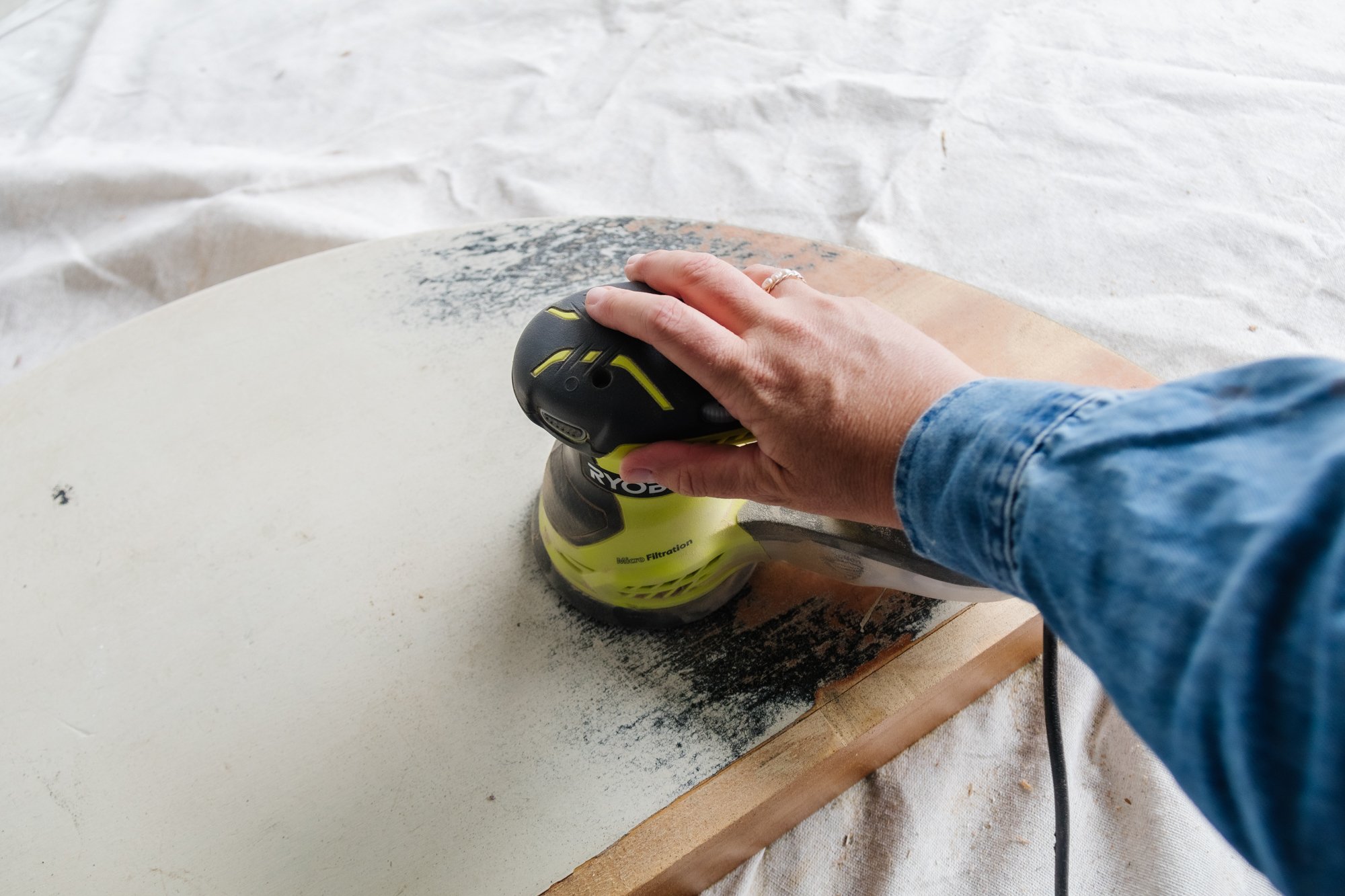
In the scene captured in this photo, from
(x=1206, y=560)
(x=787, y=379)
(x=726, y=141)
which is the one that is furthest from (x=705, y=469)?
(x=726, y=141)

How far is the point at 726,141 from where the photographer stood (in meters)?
1.57

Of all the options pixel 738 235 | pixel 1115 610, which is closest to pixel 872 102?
pixel 738 235

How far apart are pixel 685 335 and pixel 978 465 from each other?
0.22 m

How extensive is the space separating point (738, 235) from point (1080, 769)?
2.18 ft

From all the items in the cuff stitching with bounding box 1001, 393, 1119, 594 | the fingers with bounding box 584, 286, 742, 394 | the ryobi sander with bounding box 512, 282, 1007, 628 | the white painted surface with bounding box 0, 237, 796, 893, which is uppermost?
the cuff stitching with bounding box 1001, 393, 1119, 594

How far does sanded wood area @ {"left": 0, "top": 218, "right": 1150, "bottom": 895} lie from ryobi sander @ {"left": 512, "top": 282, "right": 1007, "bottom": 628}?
34 millimetres

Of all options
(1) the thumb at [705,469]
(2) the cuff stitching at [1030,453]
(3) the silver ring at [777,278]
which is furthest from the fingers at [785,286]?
(2) the cuff stitching at [1030,453]

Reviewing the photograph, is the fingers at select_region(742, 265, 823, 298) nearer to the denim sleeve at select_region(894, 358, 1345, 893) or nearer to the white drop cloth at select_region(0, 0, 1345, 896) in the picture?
the denim sleeve at select_region(894, 358, 1345, 893)

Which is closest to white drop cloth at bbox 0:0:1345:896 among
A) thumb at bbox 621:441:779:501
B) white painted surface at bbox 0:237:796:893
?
white painted surface at bbox 0:237:796:893

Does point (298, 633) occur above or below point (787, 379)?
below

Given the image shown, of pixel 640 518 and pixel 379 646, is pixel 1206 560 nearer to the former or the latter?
pixel 640 518

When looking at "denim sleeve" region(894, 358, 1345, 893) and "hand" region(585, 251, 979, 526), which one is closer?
"denim sleeve" region(894, 358, 1345, 893)

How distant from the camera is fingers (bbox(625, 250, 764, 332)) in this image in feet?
1.98

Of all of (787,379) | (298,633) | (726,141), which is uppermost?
(787,379)
